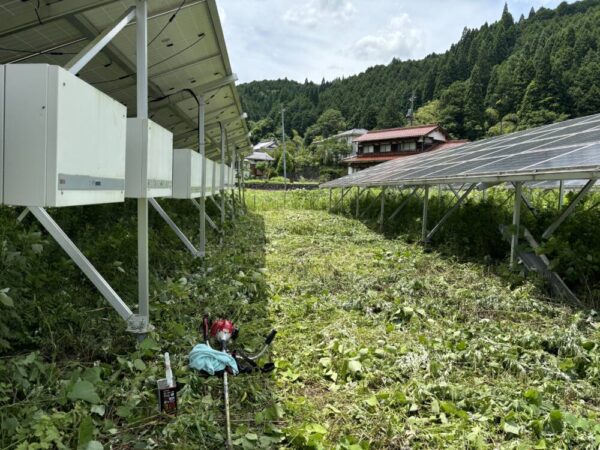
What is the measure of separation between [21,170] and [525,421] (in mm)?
3114

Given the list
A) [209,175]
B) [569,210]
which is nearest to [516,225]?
[569,210]

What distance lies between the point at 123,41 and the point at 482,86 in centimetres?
6599

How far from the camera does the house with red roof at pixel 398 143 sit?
145 feet

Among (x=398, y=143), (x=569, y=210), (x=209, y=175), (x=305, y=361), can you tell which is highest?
(x=398, y=143)

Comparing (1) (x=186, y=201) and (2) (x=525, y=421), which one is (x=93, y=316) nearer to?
(2) (x=525, y=421)

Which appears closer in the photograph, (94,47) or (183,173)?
(94,47)

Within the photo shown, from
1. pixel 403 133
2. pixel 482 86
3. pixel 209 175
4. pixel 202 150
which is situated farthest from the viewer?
pixel 482 86

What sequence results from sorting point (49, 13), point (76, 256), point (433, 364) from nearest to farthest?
1. point (76, 256)
2. point (433, 364)
3. point (49, 13)

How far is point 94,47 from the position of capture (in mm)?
2768

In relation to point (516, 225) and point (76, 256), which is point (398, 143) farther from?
point (76, 256)

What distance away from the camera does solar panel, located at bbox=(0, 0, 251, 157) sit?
3260mm

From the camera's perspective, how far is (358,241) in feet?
30.8

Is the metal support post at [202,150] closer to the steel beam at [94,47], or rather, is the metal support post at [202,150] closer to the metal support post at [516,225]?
the steel beam at [94,47]

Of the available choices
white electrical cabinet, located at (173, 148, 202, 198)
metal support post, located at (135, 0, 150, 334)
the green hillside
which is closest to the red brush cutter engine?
metal support post, located at (135, 0, 150, 334)
